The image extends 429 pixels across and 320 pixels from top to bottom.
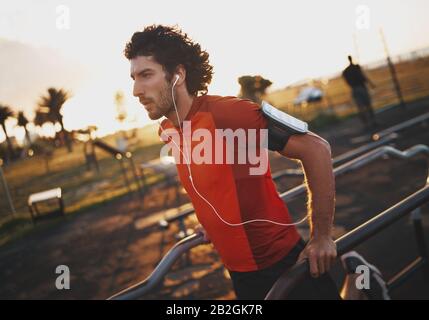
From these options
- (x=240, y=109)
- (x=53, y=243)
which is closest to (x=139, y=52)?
(x=240, y=109)

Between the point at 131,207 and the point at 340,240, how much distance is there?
7476mm

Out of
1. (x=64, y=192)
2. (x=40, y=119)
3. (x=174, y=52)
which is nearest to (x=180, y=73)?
(x=174, y=52)

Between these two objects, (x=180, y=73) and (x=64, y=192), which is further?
(x=64, y=192)

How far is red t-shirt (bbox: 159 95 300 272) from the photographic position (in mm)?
1624

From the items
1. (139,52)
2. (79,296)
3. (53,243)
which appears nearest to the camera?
(139,52)

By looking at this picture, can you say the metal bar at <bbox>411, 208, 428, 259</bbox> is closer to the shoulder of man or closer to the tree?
the tree

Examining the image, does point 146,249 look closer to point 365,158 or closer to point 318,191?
point 365,158

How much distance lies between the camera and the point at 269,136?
1537mm

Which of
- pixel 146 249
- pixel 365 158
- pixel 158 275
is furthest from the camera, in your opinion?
pixel 146 249

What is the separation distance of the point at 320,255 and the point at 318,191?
0.25m

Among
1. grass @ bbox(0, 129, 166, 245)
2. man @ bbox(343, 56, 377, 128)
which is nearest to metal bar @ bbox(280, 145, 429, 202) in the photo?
man @ bbox(343, 56, 377, 128)

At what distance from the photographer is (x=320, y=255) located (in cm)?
145

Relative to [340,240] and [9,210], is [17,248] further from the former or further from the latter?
[340,240]

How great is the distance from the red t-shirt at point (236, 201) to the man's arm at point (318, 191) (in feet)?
0.71
